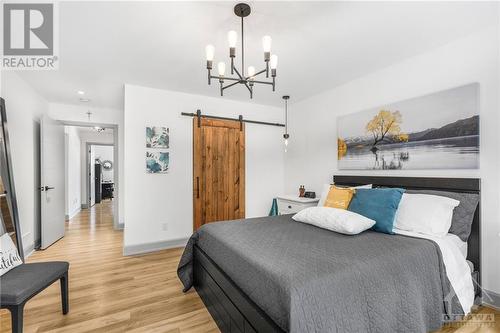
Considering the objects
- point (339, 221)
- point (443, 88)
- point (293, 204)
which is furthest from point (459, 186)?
point (293, 204)

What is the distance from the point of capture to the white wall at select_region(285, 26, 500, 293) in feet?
6.90

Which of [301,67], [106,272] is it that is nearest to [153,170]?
[106,272]

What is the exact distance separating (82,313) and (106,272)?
2.82 ft

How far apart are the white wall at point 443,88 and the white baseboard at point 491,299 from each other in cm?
5

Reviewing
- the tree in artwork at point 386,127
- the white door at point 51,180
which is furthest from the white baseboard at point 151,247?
the tree in artwork at point 386,127

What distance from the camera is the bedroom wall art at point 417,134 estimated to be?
7.39 feet

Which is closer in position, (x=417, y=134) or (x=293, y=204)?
(x=417, y=134)

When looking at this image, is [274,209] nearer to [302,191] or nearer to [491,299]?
[302,191]

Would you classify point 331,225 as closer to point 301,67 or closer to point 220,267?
point 220,267

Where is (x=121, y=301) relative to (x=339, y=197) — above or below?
below

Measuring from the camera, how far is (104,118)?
4820 mm

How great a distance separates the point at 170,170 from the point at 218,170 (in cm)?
81

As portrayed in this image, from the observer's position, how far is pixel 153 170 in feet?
11.9

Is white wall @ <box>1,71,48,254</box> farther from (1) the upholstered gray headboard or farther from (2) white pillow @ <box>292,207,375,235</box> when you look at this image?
(1) the upholstered gray headboard
